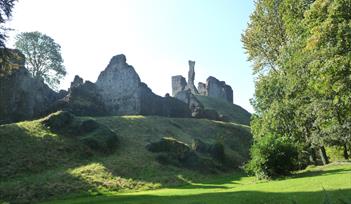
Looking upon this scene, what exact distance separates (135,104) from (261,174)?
46.2 meters

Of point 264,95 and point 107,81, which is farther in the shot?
point 107,81

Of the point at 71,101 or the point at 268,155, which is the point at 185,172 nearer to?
the point at 268,155

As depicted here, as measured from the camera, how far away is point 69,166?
43.9 meters

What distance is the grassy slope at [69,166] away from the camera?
35.6 meters

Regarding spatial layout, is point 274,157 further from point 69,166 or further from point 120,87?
point 120,87

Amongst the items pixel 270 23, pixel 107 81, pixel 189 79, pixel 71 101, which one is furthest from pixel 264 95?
pixel 189 79

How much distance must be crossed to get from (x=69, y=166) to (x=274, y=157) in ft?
74.3

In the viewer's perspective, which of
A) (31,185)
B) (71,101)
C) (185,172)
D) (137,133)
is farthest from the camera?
(71,101)

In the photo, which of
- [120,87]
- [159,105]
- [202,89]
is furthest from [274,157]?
[202,89]

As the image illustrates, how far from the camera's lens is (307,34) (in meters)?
29.0

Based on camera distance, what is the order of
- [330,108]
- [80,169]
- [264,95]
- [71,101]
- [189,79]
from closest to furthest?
1. [330,108]
2. [80,169]
3. [264,95]
4. [71,101]
5. [189,79]

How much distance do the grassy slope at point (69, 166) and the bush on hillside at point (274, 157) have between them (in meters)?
11.4

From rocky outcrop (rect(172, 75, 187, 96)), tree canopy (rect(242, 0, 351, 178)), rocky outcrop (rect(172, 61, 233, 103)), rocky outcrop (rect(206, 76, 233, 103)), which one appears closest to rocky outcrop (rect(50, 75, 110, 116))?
tree canopy (rect(242, 0, 351, 178))

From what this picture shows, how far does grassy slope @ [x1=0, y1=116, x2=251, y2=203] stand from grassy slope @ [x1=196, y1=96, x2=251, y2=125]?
50690 mm
